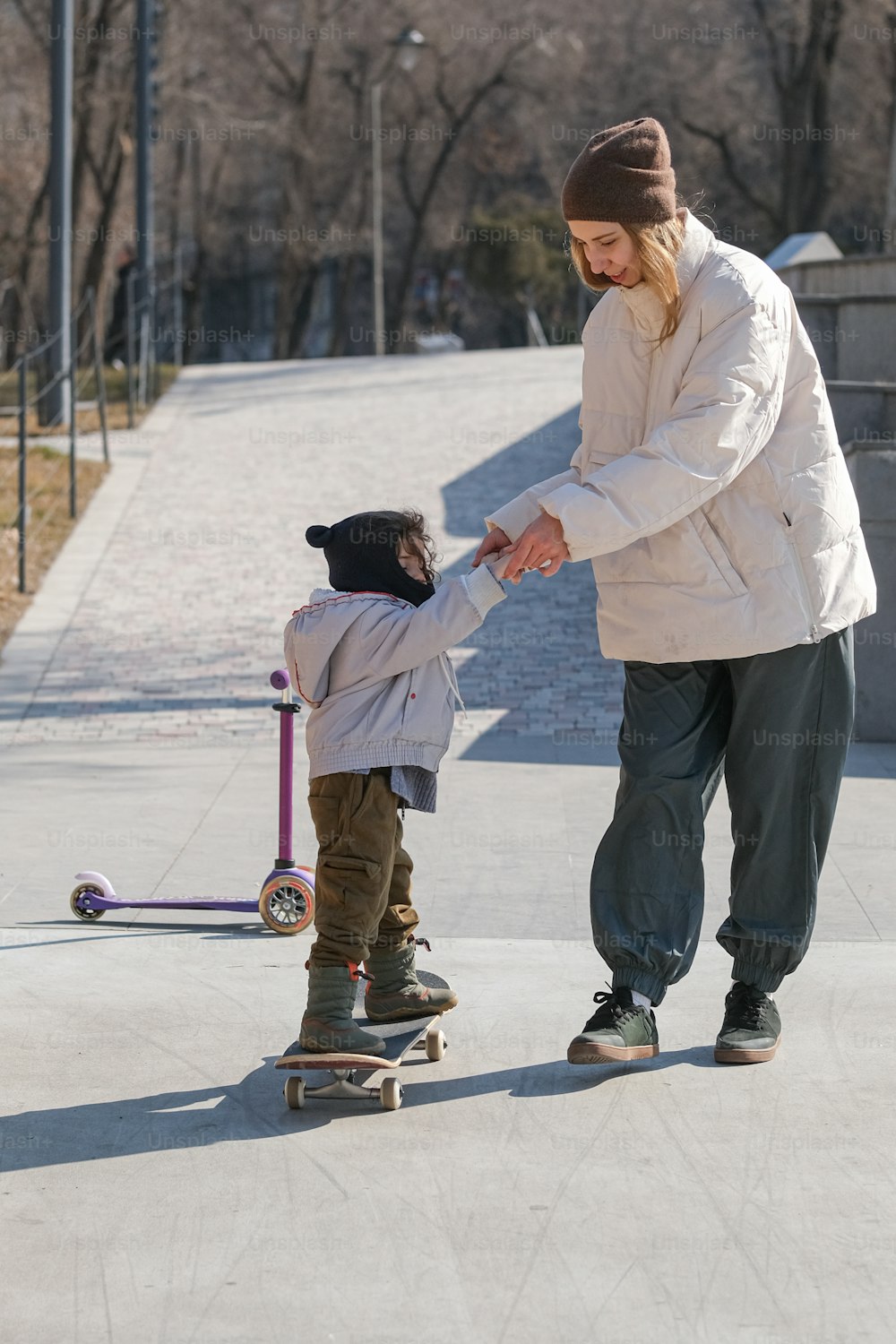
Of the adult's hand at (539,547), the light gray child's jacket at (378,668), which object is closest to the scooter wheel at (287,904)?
the light gray child's jacket at (378,668)

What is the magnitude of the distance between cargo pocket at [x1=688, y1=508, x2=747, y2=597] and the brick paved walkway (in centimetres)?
376

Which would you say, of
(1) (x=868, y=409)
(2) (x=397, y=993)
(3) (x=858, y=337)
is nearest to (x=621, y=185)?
(2) (x=397, y=993)

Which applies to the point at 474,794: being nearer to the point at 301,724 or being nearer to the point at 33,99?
the point at 301,724

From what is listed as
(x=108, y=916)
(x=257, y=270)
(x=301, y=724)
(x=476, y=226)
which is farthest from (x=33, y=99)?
(x=108, y=916)

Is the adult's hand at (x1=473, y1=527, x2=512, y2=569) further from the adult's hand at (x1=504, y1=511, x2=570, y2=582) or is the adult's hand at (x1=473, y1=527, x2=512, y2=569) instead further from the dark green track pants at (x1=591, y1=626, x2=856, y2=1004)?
the dark green track pants at (x1=591, y1=626, x2=856, y2=1004)

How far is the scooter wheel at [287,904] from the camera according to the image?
4797mm

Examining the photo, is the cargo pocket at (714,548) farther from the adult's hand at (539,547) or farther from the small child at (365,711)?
the small child at (365,711)

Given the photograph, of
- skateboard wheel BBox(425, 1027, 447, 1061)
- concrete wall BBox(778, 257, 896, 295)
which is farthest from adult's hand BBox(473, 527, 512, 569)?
concrete wall BBox(778, 257, 896, 295)

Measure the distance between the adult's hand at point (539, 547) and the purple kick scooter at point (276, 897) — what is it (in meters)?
1.35

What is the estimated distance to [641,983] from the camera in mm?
3789

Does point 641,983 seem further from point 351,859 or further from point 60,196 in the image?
point 60,196

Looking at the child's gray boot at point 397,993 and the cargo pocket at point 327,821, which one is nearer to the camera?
the cargo pocket at point 327,821

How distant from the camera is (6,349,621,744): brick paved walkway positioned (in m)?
8.07

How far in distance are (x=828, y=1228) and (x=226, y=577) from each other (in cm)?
847
